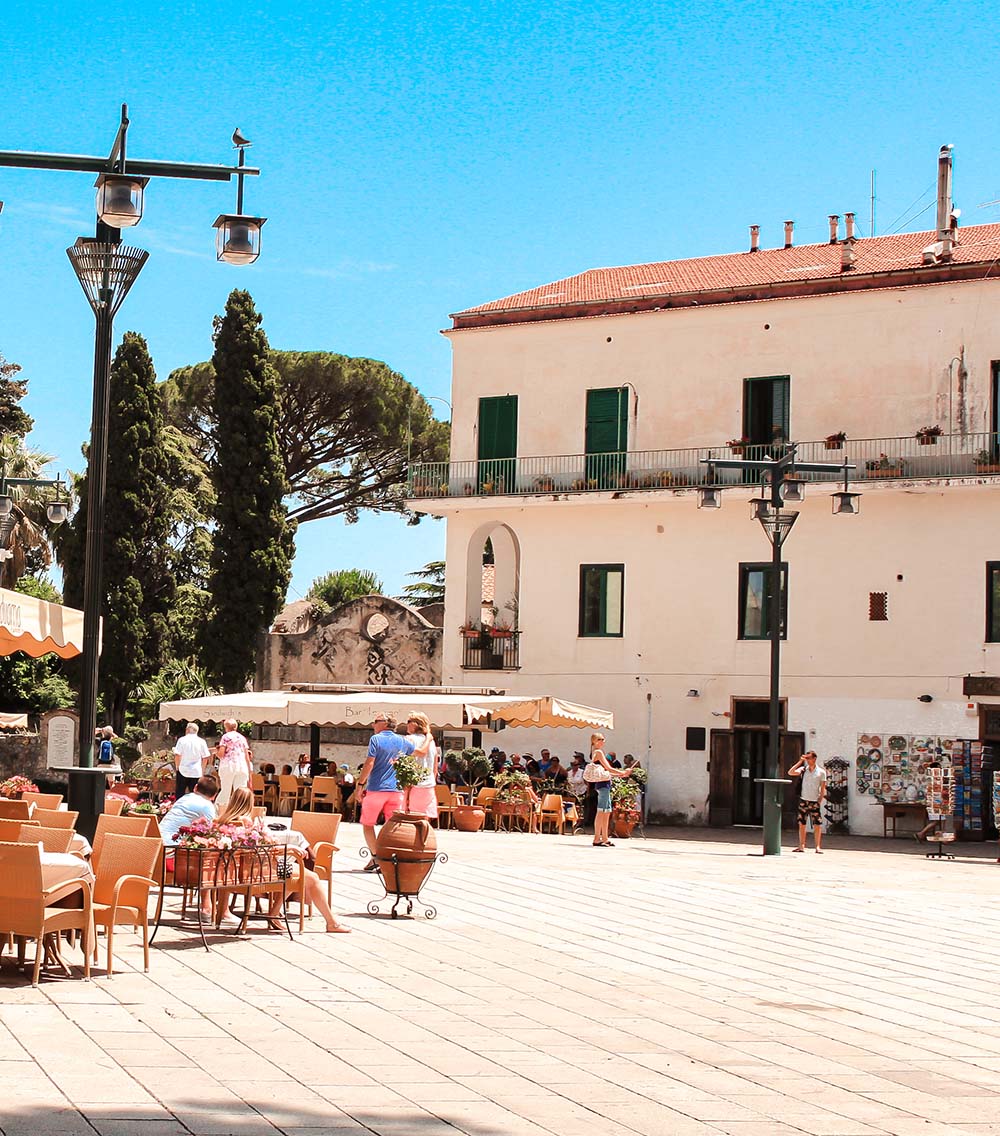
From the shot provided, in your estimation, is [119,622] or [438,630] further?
[119,622]

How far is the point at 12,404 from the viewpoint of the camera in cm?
5328

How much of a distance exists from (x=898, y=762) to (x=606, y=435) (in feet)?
31.1

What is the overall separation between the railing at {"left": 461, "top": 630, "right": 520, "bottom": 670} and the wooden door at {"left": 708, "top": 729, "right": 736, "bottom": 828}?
196 inches

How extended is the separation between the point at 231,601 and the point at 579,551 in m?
11.4

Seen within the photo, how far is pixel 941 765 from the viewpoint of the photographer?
1210 inches

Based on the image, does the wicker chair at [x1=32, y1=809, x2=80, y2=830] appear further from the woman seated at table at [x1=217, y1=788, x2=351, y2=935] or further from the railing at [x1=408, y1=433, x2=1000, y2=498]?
the railing at [x1=408, y1=433, x2=1000, y2=498]

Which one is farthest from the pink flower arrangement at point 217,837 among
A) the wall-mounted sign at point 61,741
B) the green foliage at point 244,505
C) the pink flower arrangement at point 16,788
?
the green foliage at point 244,505

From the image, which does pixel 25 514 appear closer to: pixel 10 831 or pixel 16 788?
pixel 16 788

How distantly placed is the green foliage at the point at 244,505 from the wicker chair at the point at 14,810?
27.9m

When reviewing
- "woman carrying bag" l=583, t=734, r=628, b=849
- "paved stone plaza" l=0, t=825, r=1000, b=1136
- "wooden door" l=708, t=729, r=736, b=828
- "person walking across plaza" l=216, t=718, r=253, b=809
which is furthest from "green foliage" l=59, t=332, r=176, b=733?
"paved stone plaza" l=0, t=825, r=1000, b=1136

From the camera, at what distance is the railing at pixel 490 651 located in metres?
35.8

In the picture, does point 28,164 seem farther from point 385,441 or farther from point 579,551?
point 385,441

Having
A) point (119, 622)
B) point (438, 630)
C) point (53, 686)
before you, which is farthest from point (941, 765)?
point (53, 686)

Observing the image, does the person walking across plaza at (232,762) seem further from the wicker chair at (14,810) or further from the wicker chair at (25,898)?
the wicker chair at (25,898)
